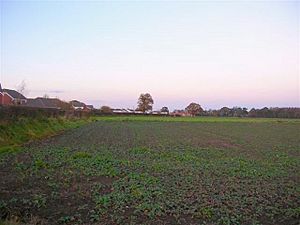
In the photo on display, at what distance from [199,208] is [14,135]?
62.1ft

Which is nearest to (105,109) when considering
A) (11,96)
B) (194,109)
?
(11,96)

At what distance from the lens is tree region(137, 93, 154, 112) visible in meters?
132

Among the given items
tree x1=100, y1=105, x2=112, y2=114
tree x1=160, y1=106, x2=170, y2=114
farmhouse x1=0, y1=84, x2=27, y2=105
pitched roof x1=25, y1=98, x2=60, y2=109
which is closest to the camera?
farmhouse x1=0, y1=84, x2=27, y2=105

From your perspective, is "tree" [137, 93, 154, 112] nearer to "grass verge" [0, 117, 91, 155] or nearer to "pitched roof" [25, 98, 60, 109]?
"pitched roof" [25, 98, 60, 109]

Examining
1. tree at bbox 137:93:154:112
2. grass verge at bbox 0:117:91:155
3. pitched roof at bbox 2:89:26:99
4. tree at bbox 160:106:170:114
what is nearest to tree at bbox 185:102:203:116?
tree at bbox 160:106:170:114

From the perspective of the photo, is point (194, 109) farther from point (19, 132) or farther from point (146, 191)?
point (146, 191)

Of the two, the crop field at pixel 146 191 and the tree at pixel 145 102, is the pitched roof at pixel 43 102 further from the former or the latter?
the crop field at pixel 146 191

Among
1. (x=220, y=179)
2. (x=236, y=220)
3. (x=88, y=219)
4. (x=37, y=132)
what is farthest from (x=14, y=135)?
(x=236, y=220)

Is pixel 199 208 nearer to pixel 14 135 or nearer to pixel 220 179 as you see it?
pixel 220 179

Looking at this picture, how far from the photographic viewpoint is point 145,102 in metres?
133

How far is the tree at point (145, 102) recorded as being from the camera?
132 meters

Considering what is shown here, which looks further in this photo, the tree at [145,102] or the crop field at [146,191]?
the tree at [145,102]

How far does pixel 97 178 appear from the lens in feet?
39.7

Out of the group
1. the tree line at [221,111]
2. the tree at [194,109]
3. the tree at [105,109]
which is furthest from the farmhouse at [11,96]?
the tree at [194,109]
